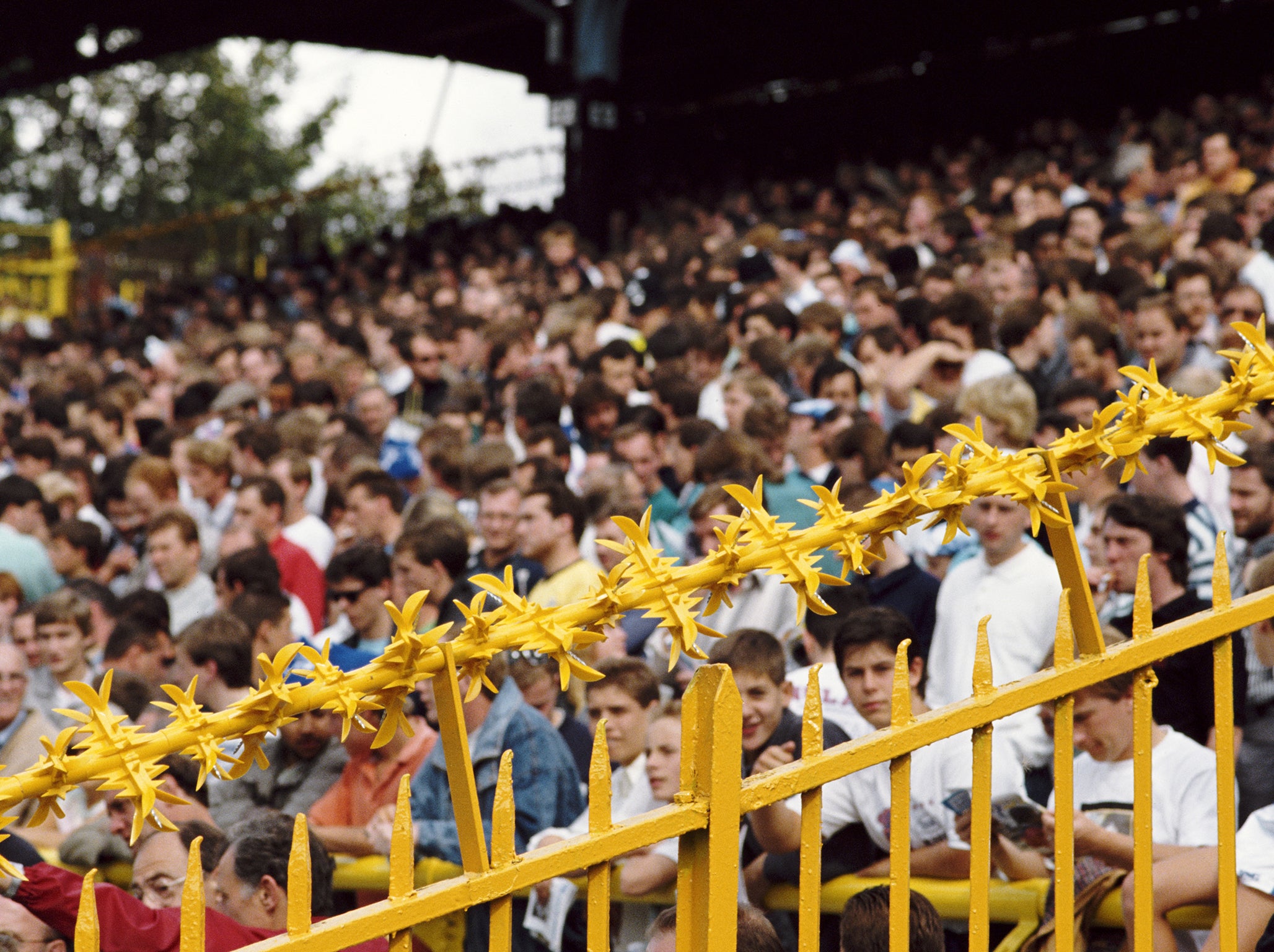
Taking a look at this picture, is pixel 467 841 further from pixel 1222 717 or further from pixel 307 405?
pixel 307 405

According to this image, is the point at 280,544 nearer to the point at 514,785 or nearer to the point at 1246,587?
the point at 514,785

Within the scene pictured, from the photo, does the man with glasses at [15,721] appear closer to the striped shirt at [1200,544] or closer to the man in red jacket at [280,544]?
the man in red jacket at [280,544]

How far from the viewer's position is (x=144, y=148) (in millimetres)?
38344

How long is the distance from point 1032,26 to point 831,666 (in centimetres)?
1706

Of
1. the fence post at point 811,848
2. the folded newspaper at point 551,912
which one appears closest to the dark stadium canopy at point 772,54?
the folded newspaper at point 551,912

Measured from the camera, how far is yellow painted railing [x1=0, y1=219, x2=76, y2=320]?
2369 cm

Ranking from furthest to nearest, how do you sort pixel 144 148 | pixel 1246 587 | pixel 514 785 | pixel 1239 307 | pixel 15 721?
1. pixel 144 148
2. pixel 1239 307
3. pixel 15 721
4. pixel 514 785
5. pixel 1246 587

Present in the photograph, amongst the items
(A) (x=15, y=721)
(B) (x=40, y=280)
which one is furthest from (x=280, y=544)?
(B) (x=40, y=280)

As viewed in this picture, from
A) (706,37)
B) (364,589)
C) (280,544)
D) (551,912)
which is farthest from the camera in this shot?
(706,37)

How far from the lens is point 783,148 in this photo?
2125 centimetres

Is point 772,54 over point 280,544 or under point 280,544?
over

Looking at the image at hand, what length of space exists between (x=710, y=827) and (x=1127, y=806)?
164 cm

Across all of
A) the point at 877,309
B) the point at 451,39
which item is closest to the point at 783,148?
the point at 451,39

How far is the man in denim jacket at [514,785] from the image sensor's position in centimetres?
391
